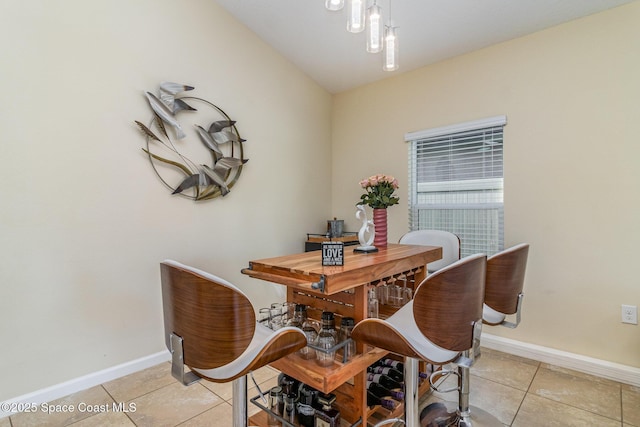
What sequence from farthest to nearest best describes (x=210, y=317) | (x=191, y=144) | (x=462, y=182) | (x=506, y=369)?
(x=462, y=182), (x=191, y=144), (x=506, y=369), (x=210, y=317)

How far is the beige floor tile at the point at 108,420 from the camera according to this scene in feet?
5.63

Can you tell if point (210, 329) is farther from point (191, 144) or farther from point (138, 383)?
point (191, 144)

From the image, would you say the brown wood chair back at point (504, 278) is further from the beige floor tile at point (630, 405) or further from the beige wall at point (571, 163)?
the beige wall at point (571, 163)

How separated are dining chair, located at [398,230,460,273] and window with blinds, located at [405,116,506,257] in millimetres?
595

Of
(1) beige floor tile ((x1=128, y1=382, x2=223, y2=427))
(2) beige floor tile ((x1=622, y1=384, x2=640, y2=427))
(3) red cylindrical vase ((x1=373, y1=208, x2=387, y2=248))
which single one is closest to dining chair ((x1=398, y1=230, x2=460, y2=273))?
(3) red cylindrical vase ((x1=373, y1=208, x2=387, y2=248))

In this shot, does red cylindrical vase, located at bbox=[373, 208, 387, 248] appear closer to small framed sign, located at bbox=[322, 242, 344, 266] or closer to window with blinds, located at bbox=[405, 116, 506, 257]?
small framed sign, located at bbox=[322, 242, 344, 266]

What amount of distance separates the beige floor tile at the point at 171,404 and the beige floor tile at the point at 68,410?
223 millimetres

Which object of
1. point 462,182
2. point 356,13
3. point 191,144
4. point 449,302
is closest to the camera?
point 449,302

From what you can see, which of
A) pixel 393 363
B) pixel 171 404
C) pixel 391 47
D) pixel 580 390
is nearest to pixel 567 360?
pixel 580 390

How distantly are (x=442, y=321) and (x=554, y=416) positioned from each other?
1312 millimetres

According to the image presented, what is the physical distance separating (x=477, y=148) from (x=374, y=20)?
66.9 inches

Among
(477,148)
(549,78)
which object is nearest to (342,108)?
(477,148)

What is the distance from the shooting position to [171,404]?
6.25 ft

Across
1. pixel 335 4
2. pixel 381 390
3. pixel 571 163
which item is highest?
pixel 335 4
